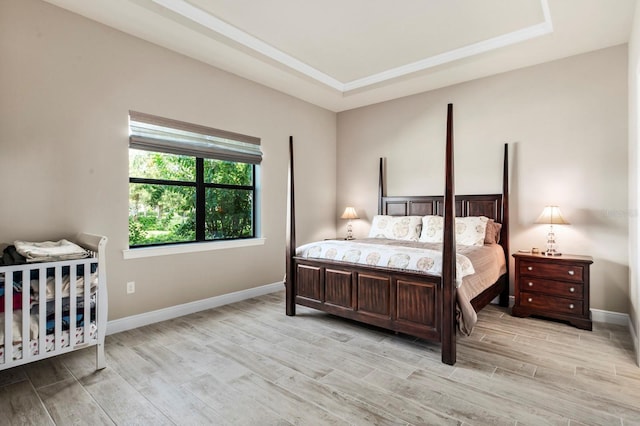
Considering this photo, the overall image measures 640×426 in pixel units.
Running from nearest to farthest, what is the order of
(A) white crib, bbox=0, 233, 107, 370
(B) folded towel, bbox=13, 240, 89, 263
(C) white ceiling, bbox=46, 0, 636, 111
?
(A) white crib, bbox=0, 233, 107, 370
(B) folded towel, bbox=13, 240, 89, 263
(C) white ceiling, bbox=46, 0, 636, 111

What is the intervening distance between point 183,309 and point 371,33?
352 centimetres

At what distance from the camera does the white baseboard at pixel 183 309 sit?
3.19 m

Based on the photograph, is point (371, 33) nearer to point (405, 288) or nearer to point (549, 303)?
point (405, 288)

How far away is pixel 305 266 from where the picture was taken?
142 inches

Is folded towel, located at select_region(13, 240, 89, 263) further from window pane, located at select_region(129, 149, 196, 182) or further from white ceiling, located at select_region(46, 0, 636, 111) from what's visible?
white ceiling, located at select_region(46, 0, 636, 111)

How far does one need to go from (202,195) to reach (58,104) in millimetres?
1548

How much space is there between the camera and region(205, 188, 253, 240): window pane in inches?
160

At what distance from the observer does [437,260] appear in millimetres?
2730

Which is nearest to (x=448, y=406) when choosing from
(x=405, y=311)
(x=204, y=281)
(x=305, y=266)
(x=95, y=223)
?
(x=405, y=311)

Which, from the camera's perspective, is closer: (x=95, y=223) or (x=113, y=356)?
(x=113, y=356)

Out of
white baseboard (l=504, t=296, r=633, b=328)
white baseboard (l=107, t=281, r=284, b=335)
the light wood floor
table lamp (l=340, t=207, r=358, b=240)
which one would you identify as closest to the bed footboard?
the light wood floor

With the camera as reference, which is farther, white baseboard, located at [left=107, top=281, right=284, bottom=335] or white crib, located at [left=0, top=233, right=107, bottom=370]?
white baseboard, located at [left=107, top=281, right=284, bottom=335]

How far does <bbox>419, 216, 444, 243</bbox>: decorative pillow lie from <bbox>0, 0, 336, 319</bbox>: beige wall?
7.09 ft

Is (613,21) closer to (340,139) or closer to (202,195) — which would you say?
(340,139)
